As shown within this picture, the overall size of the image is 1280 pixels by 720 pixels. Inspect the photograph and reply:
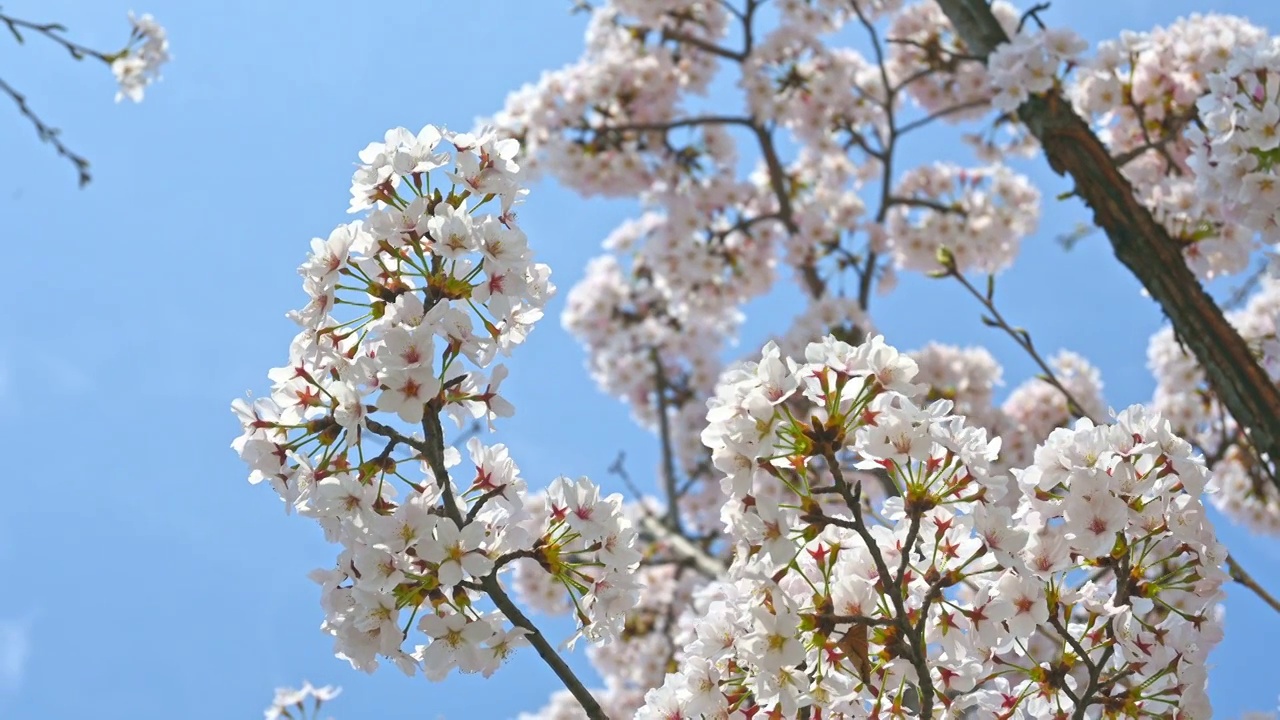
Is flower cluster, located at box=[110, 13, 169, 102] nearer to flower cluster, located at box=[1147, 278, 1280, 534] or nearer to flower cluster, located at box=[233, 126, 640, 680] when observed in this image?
flower cluster, located at box=[233, 126, 640, 680]

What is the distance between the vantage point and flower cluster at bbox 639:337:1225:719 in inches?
73.0

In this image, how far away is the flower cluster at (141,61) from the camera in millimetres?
6086

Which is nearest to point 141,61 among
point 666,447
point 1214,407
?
point 666,447

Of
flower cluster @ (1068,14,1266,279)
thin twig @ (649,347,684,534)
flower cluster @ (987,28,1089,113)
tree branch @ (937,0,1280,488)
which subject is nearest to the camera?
tree branch @ (937,0,1280,488)

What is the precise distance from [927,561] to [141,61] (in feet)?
20.2

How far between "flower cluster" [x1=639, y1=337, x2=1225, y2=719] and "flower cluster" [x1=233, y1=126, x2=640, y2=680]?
0.38m

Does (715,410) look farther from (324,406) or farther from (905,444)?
(324,406)

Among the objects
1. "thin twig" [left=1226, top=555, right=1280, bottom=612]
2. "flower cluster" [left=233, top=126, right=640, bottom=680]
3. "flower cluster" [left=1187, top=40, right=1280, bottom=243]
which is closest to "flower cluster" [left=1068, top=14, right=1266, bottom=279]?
"flower cluster" [left=1187, top=40, right=1280, bottom=243]

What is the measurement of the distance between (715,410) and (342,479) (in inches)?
30.9

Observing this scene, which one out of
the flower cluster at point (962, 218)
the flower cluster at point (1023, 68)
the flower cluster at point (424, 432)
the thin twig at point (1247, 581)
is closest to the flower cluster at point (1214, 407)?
the flower cluster at point (962, 218)

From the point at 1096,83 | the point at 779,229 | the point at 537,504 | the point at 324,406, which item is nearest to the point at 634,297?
the point at 779,229

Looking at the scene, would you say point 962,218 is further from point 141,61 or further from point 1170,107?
point 141,61

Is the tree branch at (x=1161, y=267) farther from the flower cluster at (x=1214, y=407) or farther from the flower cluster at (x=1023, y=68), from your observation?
the flower cluster at (x=1214, y=407)

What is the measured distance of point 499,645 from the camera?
1978 millimetres
